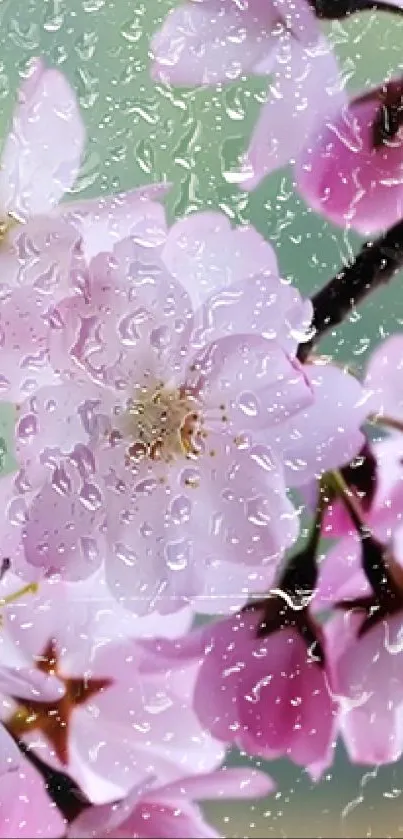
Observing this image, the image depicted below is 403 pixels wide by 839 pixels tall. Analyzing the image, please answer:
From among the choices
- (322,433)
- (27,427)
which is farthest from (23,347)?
(322,433)

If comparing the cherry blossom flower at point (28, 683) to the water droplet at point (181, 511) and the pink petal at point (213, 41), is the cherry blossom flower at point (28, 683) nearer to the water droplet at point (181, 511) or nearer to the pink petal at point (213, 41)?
the water droplet at point (181, 511)

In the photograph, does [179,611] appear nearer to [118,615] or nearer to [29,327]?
[118,615]

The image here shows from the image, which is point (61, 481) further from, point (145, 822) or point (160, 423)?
point (145, 822)

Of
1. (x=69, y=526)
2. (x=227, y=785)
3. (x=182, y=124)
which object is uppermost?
(x=182, y=124)

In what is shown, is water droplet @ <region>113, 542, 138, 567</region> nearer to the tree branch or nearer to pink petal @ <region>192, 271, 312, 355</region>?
pink petal @ <region>192, 271, 312, 355</region>

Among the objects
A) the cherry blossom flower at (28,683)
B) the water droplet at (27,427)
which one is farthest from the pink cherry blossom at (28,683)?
the water droplet at (27,427)

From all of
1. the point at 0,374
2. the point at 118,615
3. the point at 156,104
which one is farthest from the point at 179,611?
the point at 156,104

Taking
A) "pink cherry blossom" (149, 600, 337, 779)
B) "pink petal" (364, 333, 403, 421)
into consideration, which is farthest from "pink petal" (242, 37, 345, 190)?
"pink cherry blossom" (149, 600, 337, 779)
